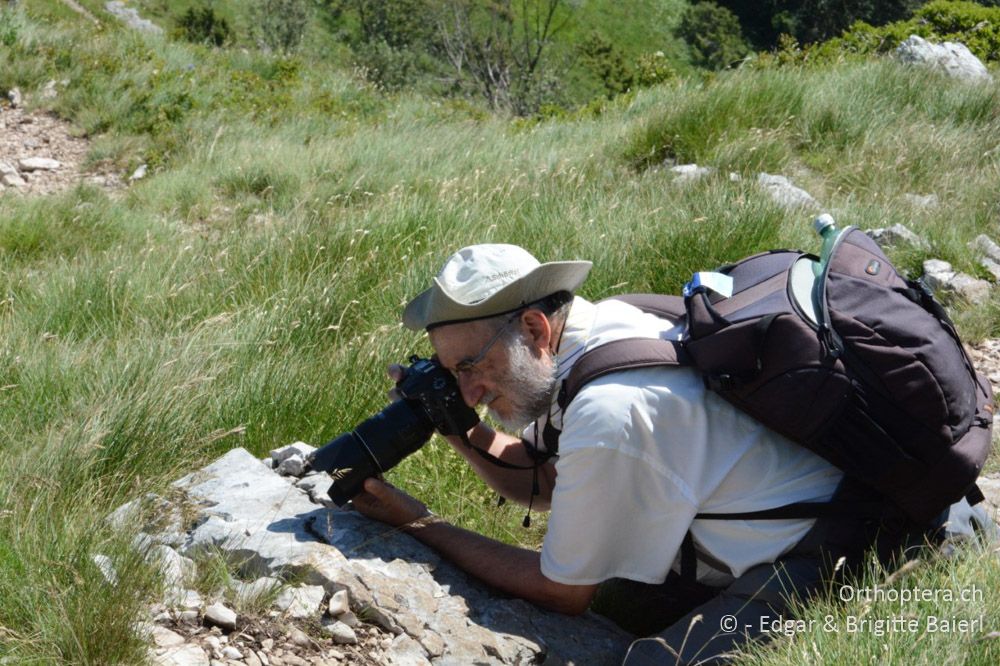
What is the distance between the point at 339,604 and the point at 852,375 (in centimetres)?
142

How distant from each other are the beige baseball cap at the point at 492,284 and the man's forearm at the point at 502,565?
0.65 meters

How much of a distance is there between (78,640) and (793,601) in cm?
166

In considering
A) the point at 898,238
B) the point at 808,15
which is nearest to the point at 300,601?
the point at 898,238

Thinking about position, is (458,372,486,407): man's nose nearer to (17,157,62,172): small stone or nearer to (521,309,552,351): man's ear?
(521,309,552,351): man's ear

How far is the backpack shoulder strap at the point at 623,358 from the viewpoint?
2.65 m

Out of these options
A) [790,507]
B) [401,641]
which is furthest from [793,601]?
[401,641]

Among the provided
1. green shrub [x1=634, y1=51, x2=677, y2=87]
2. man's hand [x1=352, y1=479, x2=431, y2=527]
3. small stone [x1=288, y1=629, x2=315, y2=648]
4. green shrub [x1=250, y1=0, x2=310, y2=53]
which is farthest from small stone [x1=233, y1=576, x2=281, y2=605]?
green shrub [x1=250, y1=0, x2=310, y2=53]

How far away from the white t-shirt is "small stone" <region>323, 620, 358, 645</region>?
530mm

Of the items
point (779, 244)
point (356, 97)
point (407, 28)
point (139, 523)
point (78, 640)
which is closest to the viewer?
point (78, 640)

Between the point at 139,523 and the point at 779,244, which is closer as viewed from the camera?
the point at 139,523

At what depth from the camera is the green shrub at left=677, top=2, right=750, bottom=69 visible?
2112 inches

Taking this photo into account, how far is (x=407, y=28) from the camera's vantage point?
4916cm

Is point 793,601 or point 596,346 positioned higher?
point 596,346

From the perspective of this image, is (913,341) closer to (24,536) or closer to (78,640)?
(78,640)
